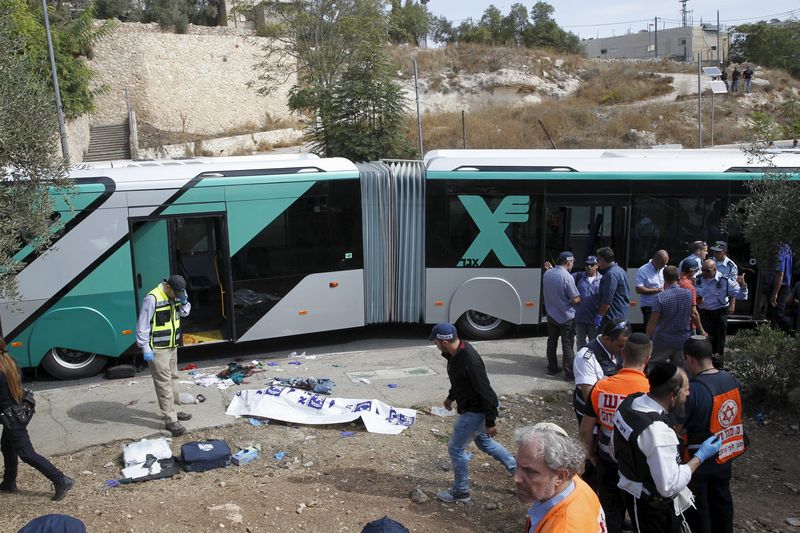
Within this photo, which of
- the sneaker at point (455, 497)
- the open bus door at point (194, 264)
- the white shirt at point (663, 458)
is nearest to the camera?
the white shirt at point (663, 458)

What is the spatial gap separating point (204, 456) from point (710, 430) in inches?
181

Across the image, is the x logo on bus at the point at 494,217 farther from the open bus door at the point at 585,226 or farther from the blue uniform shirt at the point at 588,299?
the blue uniform shirt at the point at 588,299

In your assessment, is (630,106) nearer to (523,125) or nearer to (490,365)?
(523,125)

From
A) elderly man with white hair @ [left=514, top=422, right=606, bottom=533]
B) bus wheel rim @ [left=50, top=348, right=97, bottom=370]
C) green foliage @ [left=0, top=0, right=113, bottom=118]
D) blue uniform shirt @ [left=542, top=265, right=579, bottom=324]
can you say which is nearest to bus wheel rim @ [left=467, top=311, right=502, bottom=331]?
blue uniform shirt @ [left=542, top=265, right=579, bottom=324]

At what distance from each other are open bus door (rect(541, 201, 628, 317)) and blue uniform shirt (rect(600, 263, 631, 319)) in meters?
2.59

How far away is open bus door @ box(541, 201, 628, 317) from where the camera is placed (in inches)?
432

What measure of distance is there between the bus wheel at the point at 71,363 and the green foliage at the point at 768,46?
160 feet

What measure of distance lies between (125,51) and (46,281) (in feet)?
101

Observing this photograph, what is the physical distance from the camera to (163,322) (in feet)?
25.2

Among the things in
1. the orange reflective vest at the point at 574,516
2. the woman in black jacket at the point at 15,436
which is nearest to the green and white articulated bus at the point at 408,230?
the woman in black jacket at the point at 15,436

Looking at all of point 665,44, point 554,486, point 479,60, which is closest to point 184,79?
point 479,60

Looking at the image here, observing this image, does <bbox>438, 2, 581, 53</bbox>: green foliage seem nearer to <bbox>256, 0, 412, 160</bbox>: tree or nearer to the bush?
<bbox>256, 0, 412, 160</bbox>: tree

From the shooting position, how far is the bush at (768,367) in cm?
768

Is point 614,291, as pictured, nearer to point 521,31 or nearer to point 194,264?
point 194,264
